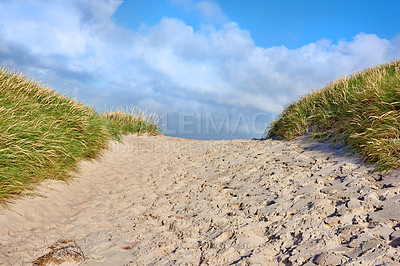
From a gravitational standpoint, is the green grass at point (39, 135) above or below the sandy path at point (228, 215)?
above

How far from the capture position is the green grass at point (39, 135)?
4.25m

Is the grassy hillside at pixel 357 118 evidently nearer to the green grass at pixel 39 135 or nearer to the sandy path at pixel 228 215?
the sandy path at pixel 228 215

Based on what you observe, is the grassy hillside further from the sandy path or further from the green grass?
the green grass

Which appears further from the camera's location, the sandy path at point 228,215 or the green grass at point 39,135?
the green grass at point 39,135

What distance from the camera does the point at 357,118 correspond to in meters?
5.27

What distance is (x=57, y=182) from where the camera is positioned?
505 cm

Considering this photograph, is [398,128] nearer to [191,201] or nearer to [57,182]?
[191,201]

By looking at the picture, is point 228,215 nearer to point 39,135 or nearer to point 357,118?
point 357,118

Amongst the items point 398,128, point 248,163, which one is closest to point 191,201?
point 248,163

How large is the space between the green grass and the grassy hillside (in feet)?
15.4

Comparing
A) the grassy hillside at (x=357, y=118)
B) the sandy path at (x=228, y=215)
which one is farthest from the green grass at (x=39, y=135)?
the grassy hillside at (x=357, y=118)

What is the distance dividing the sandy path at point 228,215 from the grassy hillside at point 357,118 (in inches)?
13.6

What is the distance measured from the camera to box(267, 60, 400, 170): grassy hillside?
4254mm

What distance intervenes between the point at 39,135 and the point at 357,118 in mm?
5530
